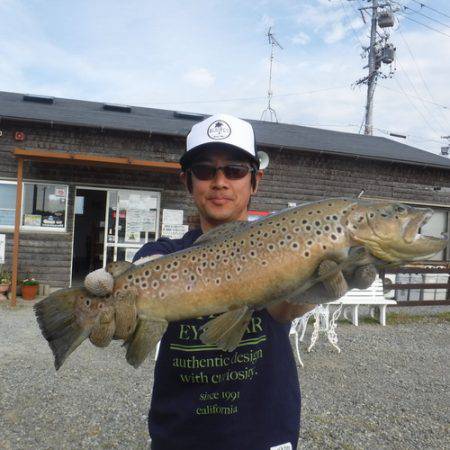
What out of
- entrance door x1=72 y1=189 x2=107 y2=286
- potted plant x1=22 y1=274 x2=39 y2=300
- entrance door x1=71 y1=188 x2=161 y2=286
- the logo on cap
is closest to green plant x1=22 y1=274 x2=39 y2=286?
potted plant x1=22 y1=274 x2=39 y2=300

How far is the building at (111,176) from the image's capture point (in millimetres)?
11734

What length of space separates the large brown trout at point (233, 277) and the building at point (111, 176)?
8724 millimetres

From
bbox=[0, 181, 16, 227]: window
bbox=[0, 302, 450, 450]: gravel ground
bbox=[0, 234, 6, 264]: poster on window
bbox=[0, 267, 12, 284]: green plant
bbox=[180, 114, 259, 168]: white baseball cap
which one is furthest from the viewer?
bbox=[0, 181, 16, 227]: window

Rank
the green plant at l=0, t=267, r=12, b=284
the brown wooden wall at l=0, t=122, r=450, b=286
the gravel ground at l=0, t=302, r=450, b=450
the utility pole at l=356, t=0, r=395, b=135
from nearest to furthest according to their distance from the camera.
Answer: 1. the gravel ground at l=0, t=302, r=450, b=450
2. the green plant at l=0, t=267, r=12, b=284
3. the brown wooden wall at l=0, t=122, r=450, b=286
4. the utility pole at l=356, t=0, r=395, b=135

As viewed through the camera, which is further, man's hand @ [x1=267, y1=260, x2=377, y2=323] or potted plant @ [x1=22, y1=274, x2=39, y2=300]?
potted plant @ [x1=22, y1=274, x2=39, y2=300]

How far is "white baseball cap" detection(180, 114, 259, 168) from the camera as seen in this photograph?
2484 mm

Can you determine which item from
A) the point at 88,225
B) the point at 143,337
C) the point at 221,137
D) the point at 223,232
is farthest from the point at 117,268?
the point at 88,225

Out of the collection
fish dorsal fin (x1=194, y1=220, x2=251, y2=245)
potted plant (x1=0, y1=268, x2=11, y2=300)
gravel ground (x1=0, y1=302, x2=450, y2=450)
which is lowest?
gravel ground (x1=0, y1=302, x2=450, y2=450)

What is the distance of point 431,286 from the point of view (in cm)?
1189

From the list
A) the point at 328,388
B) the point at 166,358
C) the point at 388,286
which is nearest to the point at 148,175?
the point at 388,286

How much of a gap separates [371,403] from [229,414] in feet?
13.5

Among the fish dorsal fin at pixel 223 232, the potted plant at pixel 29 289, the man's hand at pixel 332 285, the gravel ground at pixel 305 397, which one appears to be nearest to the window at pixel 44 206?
the potted plant at pixel 29 289

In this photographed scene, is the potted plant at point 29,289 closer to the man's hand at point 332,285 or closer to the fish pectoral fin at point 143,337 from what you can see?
the fish pectoral fin at point 143,337

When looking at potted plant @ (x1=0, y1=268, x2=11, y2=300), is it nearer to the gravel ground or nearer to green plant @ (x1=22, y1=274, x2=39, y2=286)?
green plant @ (x1=22, y1=274, x2=39, y2=286)
